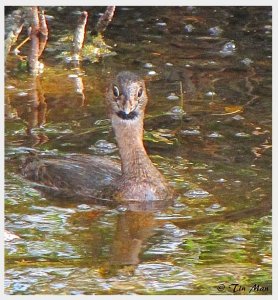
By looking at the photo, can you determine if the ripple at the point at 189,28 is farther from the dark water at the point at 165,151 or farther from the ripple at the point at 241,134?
the ripple at the point at 241,134

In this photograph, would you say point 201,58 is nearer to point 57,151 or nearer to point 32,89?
point 32,89

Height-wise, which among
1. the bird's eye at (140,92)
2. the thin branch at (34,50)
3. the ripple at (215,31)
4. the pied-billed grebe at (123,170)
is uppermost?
the ripple at (215,31)

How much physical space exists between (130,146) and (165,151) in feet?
2.82

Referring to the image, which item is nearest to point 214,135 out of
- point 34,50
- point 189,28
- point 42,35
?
point 34,50

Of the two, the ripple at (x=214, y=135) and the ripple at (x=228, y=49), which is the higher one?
the ripple at (x=228, y=49)

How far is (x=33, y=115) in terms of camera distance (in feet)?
36.6

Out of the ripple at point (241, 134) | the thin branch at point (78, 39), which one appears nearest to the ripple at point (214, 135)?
the ripple at point (241, 134)

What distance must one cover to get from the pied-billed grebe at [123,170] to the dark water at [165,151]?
23 cm

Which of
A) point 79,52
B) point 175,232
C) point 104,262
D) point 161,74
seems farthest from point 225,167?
point 79,52

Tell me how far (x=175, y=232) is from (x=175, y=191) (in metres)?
1.07

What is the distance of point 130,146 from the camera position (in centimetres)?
923

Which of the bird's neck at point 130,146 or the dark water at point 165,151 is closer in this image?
the dark water at point 165,151

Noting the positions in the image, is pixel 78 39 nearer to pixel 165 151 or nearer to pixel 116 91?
pixel 165 151

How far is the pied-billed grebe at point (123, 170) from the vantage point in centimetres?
903
